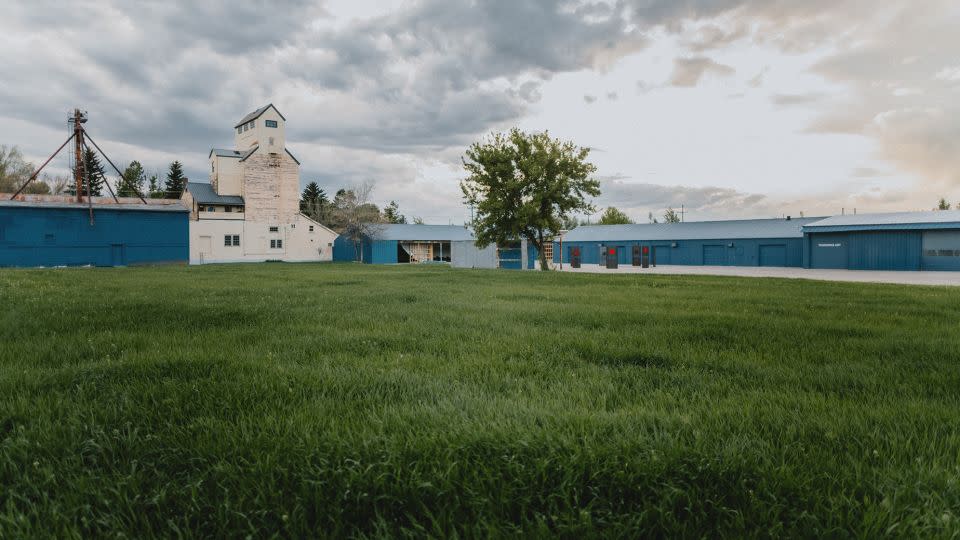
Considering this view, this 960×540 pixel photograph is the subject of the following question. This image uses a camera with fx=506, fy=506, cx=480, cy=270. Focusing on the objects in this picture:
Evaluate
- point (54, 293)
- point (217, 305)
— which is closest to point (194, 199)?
point (54, 293)

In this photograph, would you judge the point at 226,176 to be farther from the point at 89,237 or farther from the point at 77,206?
the point at 77,206

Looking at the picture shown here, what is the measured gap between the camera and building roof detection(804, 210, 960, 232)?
38.7 meters

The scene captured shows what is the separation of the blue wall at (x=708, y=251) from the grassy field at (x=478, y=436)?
51982mm

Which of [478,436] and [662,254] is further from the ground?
[662,254]

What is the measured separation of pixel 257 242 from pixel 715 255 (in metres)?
52.1

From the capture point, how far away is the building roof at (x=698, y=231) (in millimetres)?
53344

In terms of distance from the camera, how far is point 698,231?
59594mm

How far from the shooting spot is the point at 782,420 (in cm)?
333

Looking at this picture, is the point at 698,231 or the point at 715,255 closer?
the point at 715,255

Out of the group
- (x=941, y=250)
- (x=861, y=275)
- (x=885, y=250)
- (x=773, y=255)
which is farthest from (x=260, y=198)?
(x=941, y=250)

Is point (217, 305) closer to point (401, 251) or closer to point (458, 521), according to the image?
point (458, 521)

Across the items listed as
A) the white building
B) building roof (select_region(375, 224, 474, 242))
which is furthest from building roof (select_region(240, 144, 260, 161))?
building roof (select_region(375, 224, 474, 242))

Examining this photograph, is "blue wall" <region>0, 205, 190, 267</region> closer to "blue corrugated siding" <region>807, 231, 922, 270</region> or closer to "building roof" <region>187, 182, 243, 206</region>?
"building roof" <region>187, 182, 243, 206</region>

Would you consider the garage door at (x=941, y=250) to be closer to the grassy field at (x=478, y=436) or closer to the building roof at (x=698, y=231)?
the building roof at (x=698, y=231)
